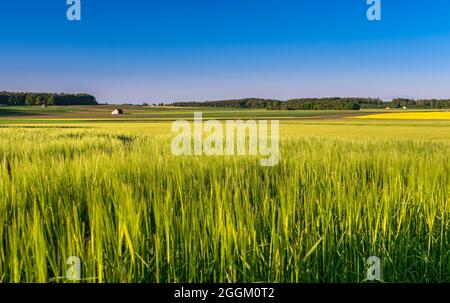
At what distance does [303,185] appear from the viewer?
141 inches

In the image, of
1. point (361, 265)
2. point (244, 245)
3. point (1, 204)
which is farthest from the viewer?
point (1, 204)

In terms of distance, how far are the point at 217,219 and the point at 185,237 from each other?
25 centimetres

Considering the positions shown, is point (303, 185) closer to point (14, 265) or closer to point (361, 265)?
point (361, 265)

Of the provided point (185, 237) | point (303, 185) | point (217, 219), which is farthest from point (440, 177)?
point (185, 237)

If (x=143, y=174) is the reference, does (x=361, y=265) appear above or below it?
below

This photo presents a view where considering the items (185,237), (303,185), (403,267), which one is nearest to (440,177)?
(303,185)

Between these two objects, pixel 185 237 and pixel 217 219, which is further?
pixel 217 219

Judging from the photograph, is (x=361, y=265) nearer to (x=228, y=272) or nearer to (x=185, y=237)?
(x=228, y=272)
